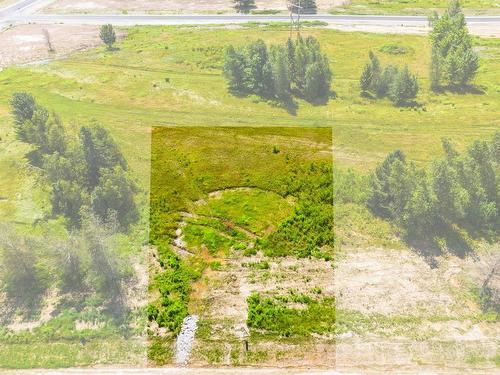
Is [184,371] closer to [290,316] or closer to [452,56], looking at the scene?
[290,316]

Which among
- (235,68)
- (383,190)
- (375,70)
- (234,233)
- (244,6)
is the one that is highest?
(244,6)

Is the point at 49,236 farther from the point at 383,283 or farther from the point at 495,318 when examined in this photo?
the point at 495,318

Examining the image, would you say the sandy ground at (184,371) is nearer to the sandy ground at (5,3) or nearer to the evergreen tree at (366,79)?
the evergreen tree at (366,79)

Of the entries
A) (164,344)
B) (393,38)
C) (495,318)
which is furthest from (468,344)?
(393,38)

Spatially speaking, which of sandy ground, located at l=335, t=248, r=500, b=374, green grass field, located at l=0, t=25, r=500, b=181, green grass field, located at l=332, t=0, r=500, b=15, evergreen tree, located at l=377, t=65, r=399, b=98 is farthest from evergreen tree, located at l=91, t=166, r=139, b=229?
green grass field, located at l=332, t=0, r=500, b=15

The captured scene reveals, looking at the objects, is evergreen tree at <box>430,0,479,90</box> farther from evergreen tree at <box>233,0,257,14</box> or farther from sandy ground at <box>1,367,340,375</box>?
sandy ground at <box>1,367,340,375</box>

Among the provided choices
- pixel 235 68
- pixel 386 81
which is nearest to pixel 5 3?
pixel 235 68
